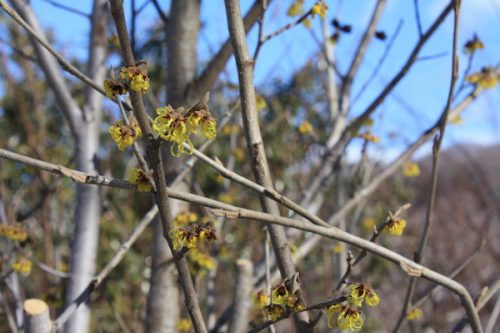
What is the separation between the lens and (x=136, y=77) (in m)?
0.85

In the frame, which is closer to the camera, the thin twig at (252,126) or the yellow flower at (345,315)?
the yellow flower at (345,315)

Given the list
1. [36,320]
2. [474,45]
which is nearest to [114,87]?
[36,320]

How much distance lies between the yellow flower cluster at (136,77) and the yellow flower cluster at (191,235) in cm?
26

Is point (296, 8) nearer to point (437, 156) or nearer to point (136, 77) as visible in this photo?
point (437, 156)

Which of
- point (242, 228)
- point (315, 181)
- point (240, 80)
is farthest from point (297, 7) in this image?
point (242, 228)

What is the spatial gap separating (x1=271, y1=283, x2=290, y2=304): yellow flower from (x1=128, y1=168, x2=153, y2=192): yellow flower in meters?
0.30

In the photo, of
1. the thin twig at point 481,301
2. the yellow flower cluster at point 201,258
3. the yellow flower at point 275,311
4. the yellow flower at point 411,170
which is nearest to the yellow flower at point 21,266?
the yellow flower cluster at point 201,258

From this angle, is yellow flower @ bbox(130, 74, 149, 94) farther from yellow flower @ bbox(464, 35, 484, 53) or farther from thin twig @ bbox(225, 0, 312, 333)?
yellow flower @ bbox(464, 35, 484, 53)

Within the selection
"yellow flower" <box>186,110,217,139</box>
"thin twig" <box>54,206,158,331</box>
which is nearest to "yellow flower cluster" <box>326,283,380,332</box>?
"yellow flower" <box>186,110,217,139</box>

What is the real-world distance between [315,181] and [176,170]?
0.57 m

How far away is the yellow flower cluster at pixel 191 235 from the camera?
944mm

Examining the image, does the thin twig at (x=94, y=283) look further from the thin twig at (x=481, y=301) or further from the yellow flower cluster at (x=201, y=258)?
the thin twig at (x=481, y=301)

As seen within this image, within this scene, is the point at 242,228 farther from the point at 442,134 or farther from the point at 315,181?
the point at 442,134

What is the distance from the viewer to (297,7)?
1785mm
